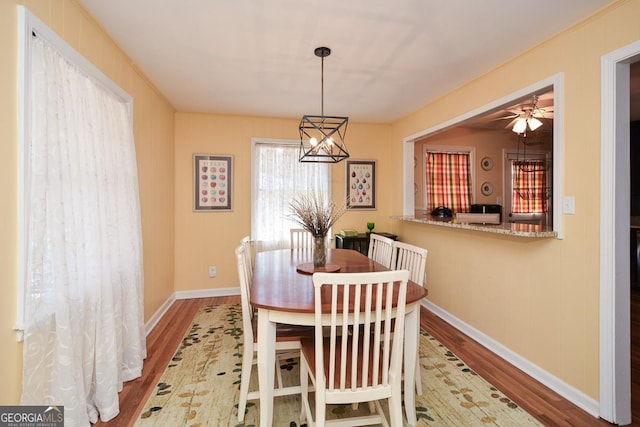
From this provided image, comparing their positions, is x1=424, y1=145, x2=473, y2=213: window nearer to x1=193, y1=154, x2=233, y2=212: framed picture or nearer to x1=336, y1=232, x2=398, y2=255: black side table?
x1=336, y1=232, x2=398, y2=255: black side table

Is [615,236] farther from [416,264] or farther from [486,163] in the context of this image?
[486,163]

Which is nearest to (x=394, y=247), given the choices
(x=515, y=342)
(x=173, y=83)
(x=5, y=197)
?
(x=515, y=342)

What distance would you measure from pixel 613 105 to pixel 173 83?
347cm

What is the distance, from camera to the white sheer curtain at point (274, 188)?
4.25m

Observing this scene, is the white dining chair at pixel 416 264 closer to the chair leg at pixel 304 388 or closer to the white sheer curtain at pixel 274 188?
the chair leg at pixel 304 388

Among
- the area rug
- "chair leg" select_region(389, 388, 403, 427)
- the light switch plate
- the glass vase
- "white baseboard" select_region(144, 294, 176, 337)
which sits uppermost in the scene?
the light switch plate

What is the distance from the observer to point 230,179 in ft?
13.8

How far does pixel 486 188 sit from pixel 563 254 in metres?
3.27

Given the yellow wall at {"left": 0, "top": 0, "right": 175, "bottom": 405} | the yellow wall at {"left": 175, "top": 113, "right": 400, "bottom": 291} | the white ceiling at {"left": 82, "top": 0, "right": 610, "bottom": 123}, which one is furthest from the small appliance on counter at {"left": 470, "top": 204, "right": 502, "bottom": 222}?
the yellow wall at {"left": 0, "top": 0, "right": 175, "bottom": 405}

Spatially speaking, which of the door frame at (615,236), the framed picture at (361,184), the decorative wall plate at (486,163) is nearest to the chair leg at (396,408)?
the door frame at (615,236)

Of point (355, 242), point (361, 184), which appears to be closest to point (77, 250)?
point (355, 242)

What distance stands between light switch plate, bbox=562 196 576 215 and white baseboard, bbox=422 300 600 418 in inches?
45.2

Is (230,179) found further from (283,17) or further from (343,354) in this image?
(343,354)

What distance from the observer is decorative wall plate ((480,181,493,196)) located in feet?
16.8
